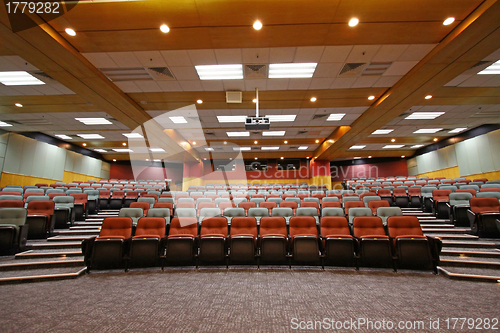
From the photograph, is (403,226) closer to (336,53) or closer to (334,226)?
(334,226)

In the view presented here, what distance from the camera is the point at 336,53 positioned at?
4.93 metres

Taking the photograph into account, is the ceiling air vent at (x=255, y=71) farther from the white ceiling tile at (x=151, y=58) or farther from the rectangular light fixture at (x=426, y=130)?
the rectangular light fixture at (x=426, y=130)

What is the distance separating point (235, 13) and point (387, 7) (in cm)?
243

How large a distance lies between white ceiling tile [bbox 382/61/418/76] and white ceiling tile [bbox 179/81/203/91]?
4721 mm

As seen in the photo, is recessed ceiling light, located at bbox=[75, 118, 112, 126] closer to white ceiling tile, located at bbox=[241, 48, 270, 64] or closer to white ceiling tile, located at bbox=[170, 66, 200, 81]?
white ceiling tile, located at bbox=[170, 66, 200, 81]

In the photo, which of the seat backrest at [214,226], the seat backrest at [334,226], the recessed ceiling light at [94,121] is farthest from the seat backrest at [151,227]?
the recessed ceiling light at [94,121]

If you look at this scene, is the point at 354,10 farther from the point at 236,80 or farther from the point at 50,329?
the point at 50,329

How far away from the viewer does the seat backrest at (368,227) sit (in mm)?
3830

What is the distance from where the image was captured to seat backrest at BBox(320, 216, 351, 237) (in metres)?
3.97

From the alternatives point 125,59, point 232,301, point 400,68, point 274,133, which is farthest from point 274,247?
point 274,133

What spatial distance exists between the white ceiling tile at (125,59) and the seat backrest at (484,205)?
7814 mm

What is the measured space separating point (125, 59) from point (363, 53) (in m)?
5.10

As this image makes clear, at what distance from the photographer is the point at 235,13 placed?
3.85 m

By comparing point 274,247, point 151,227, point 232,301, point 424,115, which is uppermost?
point 424,115
